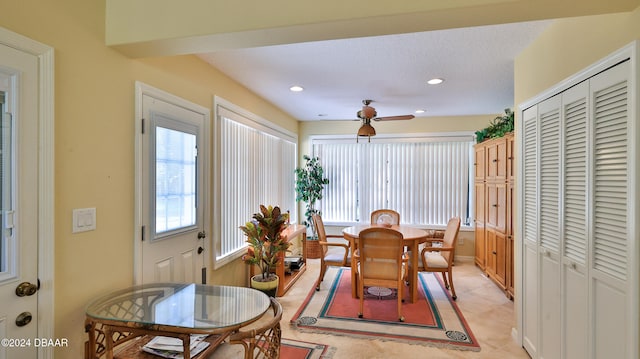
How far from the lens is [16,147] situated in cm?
141

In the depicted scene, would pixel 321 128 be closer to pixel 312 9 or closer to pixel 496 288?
pixel 496 288

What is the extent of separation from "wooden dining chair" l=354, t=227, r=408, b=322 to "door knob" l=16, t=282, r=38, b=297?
2.42 m

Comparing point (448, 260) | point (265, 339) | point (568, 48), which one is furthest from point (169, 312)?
point (448, 260)

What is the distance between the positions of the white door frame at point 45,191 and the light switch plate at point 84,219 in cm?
14

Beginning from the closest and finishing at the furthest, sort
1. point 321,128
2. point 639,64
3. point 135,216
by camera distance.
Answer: point 639,64
point 135,216
point 321,128

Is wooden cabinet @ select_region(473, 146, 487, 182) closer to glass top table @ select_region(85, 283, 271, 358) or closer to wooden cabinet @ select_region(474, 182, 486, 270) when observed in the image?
wooden cabinet @ select_region(474, 182, 486, 270)

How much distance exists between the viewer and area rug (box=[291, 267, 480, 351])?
2781 millimetres

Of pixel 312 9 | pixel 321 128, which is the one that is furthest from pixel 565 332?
pixel 321 128

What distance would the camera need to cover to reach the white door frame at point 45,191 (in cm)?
149

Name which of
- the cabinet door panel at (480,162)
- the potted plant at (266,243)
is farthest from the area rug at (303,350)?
the cabinet door panel at (480,162)

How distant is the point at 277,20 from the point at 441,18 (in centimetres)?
81

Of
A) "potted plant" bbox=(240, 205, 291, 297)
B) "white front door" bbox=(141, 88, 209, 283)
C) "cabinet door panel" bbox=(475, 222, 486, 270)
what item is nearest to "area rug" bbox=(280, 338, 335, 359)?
"potted plant" bbox=(240, 205, 291, 297)

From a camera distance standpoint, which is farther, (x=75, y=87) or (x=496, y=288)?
(x=496, y=288)

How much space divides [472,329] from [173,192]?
299 cm
